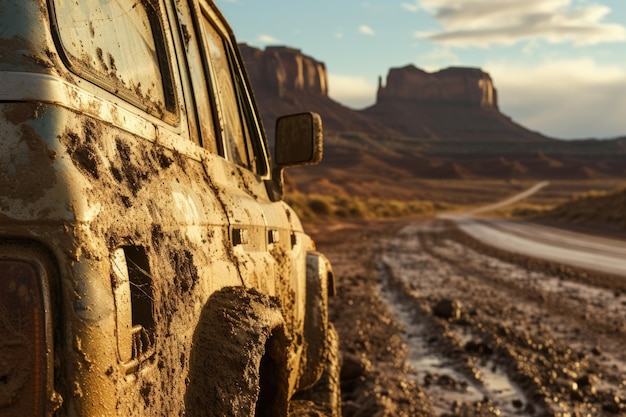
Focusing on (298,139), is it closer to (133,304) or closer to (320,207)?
(133,304)

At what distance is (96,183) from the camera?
5.03ft

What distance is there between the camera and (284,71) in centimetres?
15725

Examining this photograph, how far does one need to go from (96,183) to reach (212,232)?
71 centimetres

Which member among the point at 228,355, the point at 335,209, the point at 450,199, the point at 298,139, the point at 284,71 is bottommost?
the point at 450,199

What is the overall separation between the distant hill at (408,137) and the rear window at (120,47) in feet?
221

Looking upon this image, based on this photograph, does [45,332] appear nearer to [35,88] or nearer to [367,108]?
[35,88]

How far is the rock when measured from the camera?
923 cm

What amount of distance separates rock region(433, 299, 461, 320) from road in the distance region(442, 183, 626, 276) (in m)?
6.64

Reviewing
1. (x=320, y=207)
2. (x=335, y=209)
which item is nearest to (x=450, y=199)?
(x=335, y=209)

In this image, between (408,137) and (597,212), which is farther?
(408,137)

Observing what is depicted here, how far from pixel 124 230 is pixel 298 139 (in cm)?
222

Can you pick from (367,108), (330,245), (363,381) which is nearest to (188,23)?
(363,381)

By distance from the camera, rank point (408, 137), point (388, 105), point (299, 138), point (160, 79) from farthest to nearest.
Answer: point (388, 105) → point (408, 137) → point (299, 138) → point (160, 79)

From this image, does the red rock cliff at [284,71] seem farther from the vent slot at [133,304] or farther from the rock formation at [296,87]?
the vent slot at [133,304]
